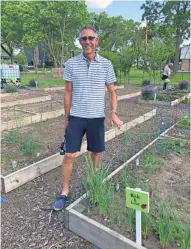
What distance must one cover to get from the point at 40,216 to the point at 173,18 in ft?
87.9

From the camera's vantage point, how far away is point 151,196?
2.61m

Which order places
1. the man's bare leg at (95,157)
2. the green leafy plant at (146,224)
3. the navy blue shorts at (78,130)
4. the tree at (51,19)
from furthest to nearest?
the tree at (51,19), the man's bare leg at (95,157), the navy blue shorts at (78,130), the green leafy plant at (146,224)

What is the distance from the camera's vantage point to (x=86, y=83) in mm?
2406

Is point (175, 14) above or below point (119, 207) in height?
above

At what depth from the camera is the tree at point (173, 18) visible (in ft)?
81.5

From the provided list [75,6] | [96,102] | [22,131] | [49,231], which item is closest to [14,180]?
[49,231]

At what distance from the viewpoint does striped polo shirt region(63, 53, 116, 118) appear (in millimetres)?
2402

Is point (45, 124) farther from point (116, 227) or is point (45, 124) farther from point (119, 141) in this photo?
point (116, 227)

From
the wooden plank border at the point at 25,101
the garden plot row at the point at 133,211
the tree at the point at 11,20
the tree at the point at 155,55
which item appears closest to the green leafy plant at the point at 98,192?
the garden plot row at the point at 133,211

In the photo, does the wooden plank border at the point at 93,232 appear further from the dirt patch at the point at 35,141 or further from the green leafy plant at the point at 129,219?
the dirt patch at the point at 35,141

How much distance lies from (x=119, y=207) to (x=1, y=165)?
5.94 ft

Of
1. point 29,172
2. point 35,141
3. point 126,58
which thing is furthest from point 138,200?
point 126,58

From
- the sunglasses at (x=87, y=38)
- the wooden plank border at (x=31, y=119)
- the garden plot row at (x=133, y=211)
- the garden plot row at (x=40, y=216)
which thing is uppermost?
the sunglasses at (x=87, y=38)

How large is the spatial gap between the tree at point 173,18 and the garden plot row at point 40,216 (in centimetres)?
2489
